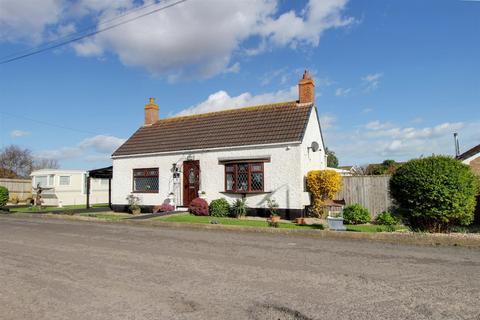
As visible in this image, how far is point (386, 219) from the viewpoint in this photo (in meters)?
14.9

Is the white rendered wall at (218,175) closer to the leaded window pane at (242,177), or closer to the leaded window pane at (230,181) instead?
the leaded window pane at (230,181)

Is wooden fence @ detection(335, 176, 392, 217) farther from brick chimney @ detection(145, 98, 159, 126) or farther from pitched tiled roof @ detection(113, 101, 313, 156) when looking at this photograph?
brick chimney @ detection(145, 98, 159, 126)

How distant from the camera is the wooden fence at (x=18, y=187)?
3828 centimetres

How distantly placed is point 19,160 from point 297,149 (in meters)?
64.4

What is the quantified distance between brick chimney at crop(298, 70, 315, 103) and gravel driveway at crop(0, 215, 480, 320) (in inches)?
419

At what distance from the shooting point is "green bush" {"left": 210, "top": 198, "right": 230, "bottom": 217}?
18.0 m

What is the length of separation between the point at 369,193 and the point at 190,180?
9.12 m

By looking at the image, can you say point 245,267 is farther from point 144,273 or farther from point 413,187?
point 413,187

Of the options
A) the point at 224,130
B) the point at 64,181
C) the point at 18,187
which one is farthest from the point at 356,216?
the point at 18,187

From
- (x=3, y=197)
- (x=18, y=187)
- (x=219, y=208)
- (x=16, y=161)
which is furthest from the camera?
(x=16, y=161)

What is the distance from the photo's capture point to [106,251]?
923cm

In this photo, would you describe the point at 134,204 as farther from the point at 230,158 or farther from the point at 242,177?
the point at 242,177

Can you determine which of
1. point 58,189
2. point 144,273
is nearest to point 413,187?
point 144,273

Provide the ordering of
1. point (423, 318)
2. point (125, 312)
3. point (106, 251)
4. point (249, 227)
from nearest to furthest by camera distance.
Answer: point (423, 318), point (125, 312), point (106, 251), point (249, 227)
